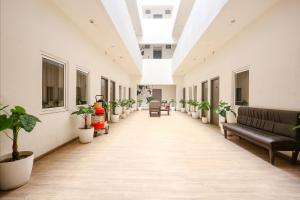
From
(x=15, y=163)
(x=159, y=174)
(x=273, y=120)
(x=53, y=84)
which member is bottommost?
(x=159, y=174)

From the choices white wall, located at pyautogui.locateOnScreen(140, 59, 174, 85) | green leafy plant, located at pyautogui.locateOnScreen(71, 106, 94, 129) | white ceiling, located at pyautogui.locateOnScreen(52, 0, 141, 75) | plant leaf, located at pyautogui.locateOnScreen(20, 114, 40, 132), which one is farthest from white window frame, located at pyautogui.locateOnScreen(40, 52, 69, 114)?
white wall, located at pyautogui.locateOnScreen(140, 59, 174, 85)

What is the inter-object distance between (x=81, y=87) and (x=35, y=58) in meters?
2.57

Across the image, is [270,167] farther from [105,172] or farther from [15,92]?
[15,92]

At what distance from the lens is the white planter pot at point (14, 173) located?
7.64 ft

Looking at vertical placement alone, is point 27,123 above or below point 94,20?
below

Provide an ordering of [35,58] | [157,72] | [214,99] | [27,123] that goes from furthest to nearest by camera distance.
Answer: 1. [157,72]
2. [214,99]
3. [35,58]
4. [27,123]

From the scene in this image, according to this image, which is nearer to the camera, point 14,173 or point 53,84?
point 14,173

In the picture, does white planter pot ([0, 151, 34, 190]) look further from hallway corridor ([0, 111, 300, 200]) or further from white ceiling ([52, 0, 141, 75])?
white ceiling ([52, 0, 141, 75])

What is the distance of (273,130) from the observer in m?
3.80

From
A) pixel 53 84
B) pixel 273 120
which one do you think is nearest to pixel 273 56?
pixel 273 120

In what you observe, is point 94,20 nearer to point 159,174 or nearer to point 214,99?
point 159,174

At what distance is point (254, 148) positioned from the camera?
4.41 m

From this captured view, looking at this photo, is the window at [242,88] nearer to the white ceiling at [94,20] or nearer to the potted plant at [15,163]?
the white ceiling at [94,20]

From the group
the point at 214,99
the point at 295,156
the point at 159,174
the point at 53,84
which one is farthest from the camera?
the point at 214,99
